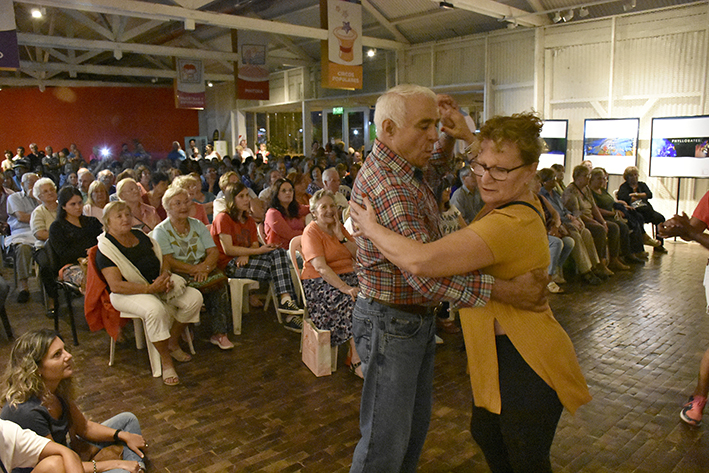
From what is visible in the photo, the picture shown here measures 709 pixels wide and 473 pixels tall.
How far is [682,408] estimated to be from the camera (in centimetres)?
329

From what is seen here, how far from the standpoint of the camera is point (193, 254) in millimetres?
4547

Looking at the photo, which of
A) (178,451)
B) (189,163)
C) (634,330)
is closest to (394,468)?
(178,451)

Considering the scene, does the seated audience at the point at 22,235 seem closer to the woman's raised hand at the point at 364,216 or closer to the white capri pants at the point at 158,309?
the white capri pants at the point at 158,309

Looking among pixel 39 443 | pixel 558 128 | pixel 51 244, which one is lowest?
pixel 39 443

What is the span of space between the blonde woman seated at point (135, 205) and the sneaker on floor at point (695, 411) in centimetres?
444

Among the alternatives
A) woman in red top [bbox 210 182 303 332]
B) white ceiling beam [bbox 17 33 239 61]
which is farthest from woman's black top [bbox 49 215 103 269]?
white ceiling beam [bbox 17 33 239 61]

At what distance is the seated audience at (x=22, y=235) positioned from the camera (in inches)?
238

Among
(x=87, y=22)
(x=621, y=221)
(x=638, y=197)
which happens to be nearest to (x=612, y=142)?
(x=638, y=197)

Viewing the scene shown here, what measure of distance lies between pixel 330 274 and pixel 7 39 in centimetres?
652

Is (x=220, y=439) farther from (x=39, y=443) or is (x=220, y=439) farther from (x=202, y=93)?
(x=202, y=93)

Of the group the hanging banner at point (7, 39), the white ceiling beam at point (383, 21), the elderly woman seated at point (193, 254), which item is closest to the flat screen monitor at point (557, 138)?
the white ceiling beam at point (383, 21)

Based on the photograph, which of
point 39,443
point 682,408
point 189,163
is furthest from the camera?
point 189,163

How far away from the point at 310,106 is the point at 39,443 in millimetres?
15771

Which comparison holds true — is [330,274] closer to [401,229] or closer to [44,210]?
[401,229]
